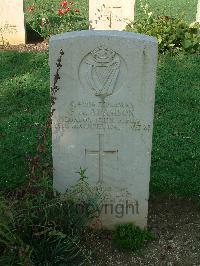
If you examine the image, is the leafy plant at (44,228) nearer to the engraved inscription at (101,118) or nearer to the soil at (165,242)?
the soil at (165,242)

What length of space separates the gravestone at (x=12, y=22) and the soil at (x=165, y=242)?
5561 mm

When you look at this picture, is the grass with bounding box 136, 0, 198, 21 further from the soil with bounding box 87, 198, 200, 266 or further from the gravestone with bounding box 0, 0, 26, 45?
the soil with bounding box 87, 198, 200, 266

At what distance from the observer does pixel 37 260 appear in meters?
3.25

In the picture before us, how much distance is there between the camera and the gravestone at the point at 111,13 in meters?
8.38

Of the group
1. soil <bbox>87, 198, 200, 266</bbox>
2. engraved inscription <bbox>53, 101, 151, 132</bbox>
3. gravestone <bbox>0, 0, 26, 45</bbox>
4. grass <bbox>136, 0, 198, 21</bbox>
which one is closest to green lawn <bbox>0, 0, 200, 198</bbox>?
soil <bbox>87, 198, 200, 266</bbox>

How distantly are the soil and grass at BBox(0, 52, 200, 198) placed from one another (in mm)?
226

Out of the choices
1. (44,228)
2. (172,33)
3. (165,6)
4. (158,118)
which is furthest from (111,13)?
(44,228)

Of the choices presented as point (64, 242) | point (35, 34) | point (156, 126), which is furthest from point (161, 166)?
point (35, 34)

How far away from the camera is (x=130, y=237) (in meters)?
3.71

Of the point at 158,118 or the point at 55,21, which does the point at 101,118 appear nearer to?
the point at 158,118

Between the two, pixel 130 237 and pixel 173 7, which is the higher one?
pixel 173 7

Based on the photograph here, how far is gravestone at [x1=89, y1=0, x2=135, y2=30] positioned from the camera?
27.5 ft

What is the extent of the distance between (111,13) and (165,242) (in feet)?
18.4

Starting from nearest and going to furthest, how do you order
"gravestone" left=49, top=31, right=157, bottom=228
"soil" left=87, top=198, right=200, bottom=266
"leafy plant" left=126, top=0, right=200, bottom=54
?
"gravestone" left=49, top=31, right=157, bottom=228, "soil" left=87, top=198, right=200, bottom=266, "leafy plant" left=126, top=0, right=200, bottom=54
